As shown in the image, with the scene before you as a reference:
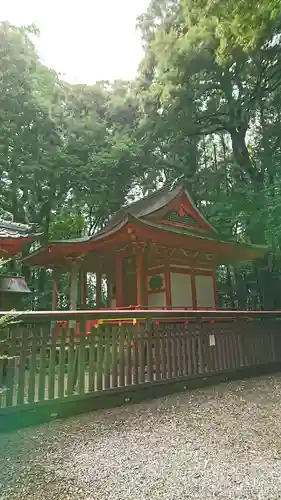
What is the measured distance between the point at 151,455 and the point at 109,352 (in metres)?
1.65

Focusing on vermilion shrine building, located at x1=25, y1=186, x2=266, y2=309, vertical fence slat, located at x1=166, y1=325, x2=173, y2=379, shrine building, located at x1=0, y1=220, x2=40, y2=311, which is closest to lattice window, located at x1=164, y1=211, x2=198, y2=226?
vermilion shrine building, located at x1=25, y1=186, x2=266, y2=309

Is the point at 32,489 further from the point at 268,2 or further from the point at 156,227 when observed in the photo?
→ the point at 156,227

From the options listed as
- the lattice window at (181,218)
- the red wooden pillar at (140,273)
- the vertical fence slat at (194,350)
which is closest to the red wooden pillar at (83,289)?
the red wooden pillar at (140,273)

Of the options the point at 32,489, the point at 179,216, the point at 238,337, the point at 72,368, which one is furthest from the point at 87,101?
the point at 32,489

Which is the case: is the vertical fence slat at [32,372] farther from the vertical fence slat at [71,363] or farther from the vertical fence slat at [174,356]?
the vertical fence slat at [174,356]

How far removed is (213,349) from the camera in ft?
19.3

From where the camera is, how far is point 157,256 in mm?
10133

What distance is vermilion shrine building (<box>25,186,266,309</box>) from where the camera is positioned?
8945 mm

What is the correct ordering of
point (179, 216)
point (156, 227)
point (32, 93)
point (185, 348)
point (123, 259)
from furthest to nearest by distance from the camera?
1. point (32, 93)
2. point (179, 216)
3. point (123, 259)
4. point (156, 227)
5. point (185, 348)

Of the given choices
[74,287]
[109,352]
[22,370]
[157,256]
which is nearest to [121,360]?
[109,352]

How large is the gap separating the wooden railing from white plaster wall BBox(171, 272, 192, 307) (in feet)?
11.2

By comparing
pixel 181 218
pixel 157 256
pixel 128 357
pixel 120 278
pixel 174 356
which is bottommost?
pixel 174 356

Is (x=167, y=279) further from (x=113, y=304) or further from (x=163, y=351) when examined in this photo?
(x=163, y=351)

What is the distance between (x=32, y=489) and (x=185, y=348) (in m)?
3.40
